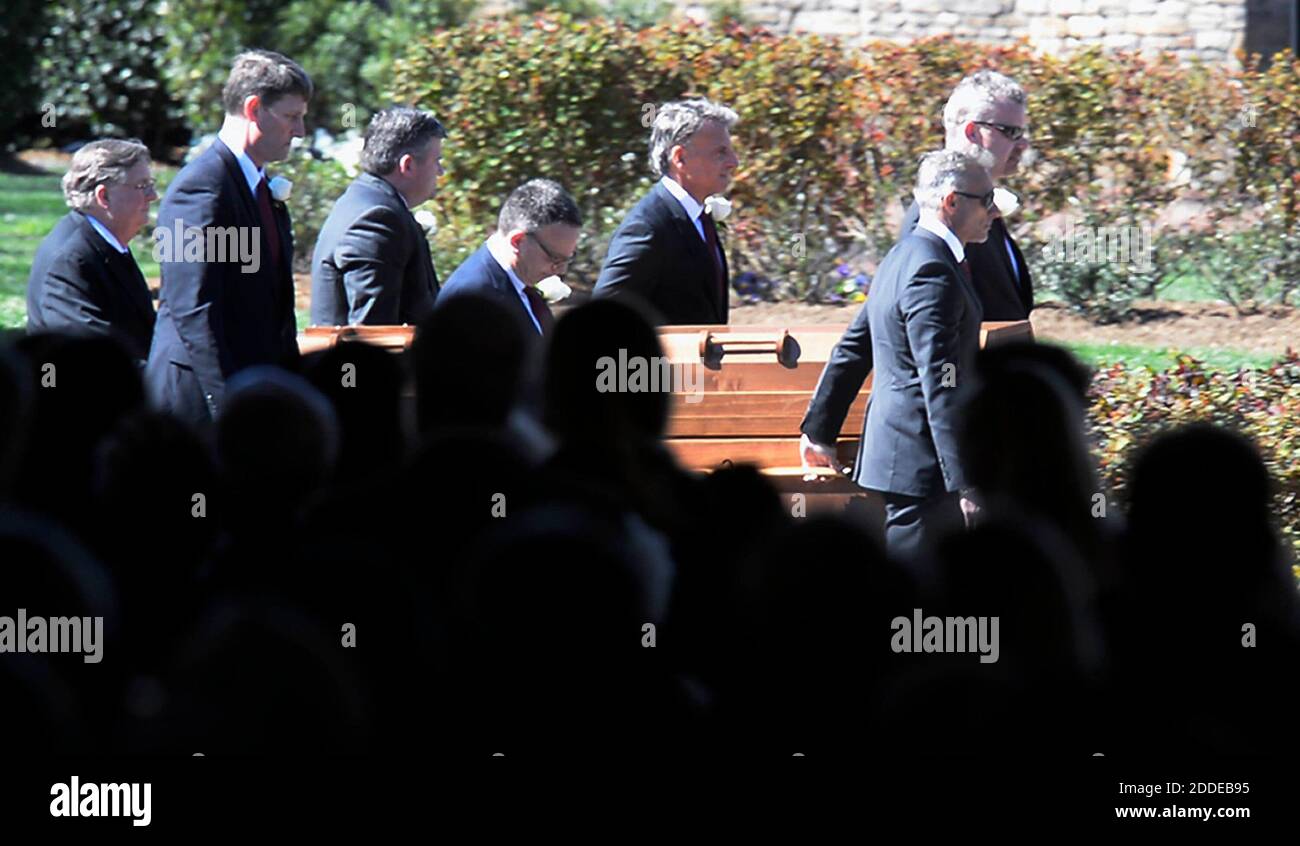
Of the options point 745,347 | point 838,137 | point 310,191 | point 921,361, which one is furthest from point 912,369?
point 310,191

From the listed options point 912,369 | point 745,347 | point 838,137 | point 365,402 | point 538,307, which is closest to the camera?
point 365,402

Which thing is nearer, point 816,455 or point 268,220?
point 816,455

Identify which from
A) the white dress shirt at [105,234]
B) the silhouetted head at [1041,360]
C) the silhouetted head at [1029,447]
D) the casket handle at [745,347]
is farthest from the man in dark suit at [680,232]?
the silhouetted head at [1029,447]

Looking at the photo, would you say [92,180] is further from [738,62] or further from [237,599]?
[738,62]

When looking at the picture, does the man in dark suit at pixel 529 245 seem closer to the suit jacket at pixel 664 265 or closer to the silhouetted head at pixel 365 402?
the suit jacket at pixel 664 265

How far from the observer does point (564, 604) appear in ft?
7.15

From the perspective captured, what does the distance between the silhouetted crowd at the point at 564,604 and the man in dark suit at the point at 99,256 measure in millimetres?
3198

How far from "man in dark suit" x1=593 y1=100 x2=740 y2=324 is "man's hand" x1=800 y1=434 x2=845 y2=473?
91cm

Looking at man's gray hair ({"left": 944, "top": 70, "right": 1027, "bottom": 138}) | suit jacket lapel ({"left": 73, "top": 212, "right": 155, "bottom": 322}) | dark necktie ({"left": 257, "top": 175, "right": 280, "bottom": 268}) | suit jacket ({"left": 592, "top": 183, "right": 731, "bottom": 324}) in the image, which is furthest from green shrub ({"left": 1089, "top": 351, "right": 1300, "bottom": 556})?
suit jacket lapel ({"left": 73, "top": 212, "right": 155, "bottom": 322})

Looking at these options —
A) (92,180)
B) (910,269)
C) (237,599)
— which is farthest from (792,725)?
(92,180)

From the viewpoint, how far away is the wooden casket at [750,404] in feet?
18.8

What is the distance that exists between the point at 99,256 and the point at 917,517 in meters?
2.77

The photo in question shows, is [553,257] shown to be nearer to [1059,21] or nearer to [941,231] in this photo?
[941,231]

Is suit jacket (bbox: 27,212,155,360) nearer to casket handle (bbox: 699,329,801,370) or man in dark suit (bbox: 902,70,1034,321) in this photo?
casket handle (bbox: 699,329,801,370)
